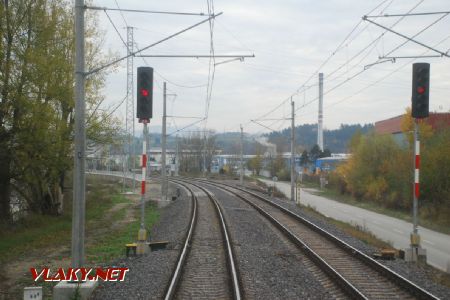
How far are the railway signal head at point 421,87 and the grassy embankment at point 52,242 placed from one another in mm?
10317

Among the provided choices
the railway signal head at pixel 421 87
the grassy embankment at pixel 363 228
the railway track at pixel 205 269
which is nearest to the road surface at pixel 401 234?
the grassy embankment at pixel 363 228

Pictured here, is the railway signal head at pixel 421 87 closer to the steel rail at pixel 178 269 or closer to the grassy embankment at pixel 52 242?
the steel rail at pixel 178 269

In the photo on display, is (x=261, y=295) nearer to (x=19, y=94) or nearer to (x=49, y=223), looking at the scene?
(x=19, y=94)

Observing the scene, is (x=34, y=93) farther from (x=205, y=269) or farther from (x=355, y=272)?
(x=355, y=272)

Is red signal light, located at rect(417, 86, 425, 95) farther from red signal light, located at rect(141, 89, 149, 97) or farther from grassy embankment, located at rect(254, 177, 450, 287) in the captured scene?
red signal light, located at rect(141, 89, 149, 97)

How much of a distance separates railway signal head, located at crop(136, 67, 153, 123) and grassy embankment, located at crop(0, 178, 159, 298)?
489 cm

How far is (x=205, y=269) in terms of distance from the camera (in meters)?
13.1

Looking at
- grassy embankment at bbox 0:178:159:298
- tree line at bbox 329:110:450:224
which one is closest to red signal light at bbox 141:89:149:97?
grassy embankment at bbox 0:178:159:298

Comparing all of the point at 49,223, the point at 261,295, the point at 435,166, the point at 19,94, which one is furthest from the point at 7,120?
the point at 435,166

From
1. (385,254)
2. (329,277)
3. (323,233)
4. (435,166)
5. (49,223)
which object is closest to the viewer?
(329,277)

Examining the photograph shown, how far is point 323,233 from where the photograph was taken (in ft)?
65.7

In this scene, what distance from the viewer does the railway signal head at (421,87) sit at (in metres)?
14.5

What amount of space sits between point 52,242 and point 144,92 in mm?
9910

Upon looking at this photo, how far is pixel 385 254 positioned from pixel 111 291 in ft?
28.2
